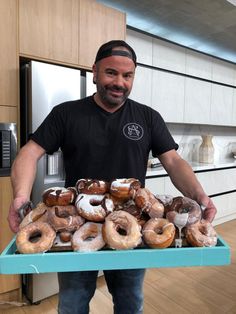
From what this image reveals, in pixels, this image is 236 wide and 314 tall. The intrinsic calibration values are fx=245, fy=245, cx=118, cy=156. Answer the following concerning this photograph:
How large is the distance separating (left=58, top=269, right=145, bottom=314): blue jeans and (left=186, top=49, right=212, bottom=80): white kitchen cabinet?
8.75 ft

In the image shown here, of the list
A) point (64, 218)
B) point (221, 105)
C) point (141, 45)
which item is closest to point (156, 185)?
point (141, 45)

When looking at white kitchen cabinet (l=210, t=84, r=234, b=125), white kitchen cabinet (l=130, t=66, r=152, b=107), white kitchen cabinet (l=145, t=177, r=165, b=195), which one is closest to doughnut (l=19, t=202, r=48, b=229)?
white kitchen cabinet (l=145, t=177, r=165, b=195)

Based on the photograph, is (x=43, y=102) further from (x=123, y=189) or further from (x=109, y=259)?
(x=109, y=259)

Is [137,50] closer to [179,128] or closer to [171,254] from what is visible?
[179,128]

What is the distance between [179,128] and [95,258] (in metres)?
3.06

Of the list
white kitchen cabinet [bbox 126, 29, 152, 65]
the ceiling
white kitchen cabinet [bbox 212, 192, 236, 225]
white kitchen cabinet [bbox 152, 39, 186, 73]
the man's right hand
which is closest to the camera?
the man's right hand

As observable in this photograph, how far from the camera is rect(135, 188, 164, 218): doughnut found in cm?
66

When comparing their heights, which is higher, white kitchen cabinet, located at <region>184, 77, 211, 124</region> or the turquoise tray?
white kitchen cabinet, located at <region>184, 77, 211, 124</region>

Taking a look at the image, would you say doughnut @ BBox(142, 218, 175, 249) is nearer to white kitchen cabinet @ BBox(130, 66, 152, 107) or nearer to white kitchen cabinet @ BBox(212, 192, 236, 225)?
white kitchen cabinet @ BBox(130, 66, 152, 107)

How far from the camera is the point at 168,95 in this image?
9.41 feet

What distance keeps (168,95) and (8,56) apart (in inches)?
72.4

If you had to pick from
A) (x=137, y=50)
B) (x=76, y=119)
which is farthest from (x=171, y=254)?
(x=137, y=50)

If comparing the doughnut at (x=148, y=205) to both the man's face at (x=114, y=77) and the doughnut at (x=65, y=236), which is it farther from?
the man's face at (x=114, y=77)

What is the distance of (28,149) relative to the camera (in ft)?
3.34
